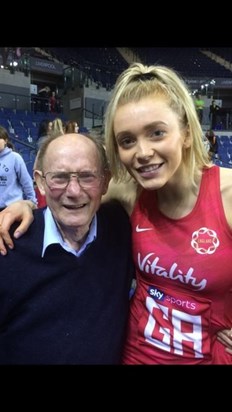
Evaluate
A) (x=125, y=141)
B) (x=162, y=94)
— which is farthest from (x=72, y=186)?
(x=162, y=94)

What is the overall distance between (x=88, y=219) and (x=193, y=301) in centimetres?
31

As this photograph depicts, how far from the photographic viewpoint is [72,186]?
905 millimetres

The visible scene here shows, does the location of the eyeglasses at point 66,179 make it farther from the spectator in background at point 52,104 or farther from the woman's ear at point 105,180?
the spectator in background at point 52,104

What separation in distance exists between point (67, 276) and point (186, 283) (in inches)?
10.9

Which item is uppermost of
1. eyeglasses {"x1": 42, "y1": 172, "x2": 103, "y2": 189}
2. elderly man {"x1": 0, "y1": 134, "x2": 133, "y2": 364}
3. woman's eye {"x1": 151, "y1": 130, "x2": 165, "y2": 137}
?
woman's eye {"x1": 151, "y1": 130, "x2": 165, "y2": 137}

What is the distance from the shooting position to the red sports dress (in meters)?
0.87

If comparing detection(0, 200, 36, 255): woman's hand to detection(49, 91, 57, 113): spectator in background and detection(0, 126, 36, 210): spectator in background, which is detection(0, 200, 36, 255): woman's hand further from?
detection(49, 91, 57, 113): spectator in background

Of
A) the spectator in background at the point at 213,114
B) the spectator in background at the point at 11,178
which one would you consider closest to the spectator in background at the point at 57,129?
the spectator in background at the point at 11,178

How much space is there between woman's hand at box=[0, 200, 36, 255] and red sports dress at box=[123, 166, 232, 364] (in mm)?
273

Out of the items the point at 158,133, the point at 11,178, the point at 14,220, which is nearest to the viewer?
the point at 158,133

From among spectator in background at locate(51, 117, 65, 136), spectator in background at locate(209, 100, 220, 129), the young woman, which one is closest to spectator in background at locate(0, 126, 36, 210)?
spectator in background at locate(51, 117, 65, 136)

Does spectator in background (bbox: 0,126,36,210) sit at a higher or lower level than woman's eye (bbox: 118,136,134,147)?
lower

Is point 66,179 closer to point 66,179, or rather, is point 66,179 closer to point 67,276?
point 66,179

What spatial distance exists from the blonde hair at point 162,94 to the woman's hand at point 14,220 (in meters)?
0.26
